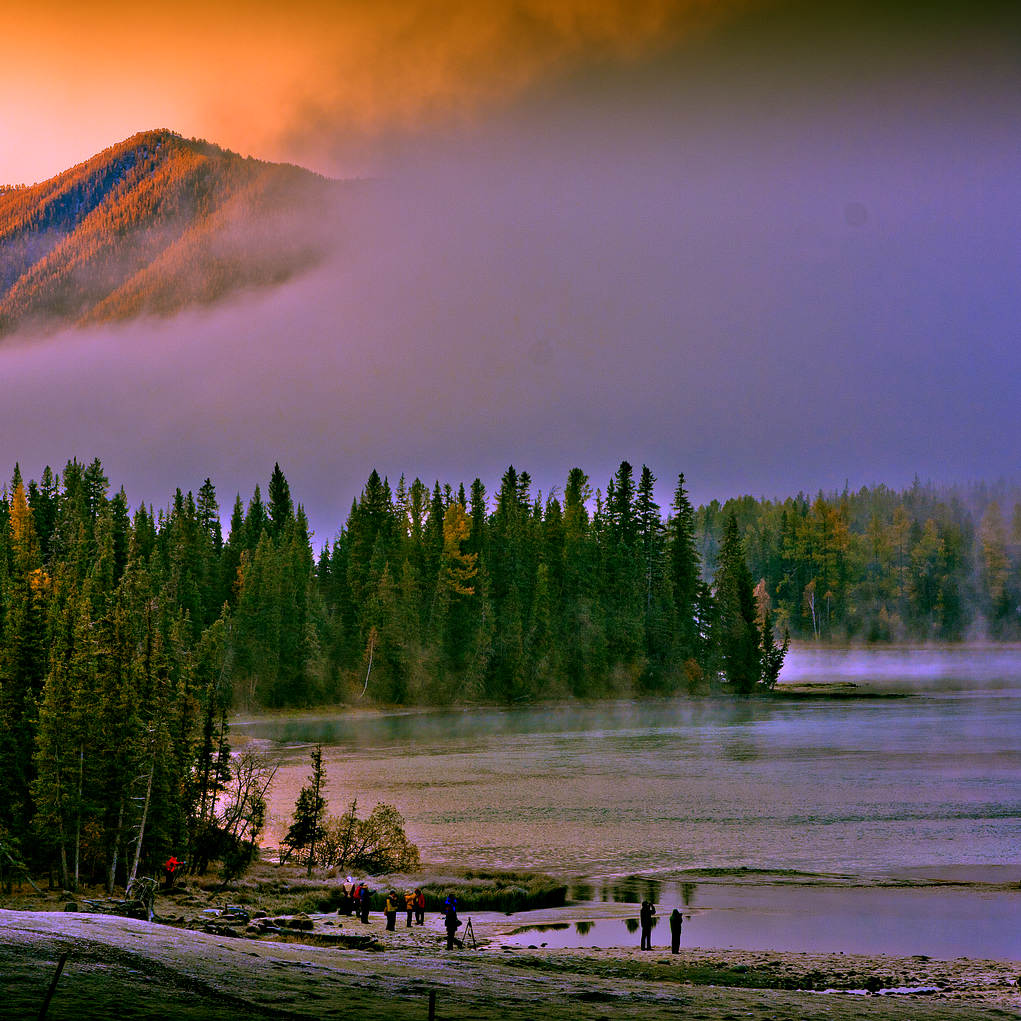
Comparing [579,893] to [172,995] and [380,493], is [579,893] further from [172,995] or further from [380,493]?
[380,493]

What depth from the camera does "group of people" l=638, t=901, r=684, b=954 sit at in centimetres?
3419

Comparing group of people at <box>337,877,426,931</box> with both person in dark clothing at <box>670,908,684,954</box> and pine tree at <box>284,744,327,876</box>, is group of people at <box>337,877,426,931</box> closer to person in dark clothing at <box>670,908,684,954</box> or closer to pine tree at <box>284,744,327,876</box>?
pine tree at <box>284,744,327,876</box>

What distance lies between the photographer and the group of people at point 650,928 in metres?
34.2

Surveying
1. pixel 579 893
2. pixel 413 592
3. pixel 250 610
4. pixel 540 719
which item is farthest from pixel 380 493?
pixel 579 893

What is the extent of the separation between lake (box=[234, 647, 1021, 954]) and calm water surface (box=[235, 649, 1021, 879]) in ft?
0.66

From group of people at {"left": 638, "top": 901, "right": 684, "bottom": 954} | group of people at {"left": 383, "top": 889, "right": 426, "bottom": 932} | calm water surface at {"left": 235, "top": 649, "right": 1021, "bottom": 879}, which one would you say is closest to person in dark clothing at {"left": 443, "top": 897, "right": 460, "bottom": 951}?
group of people at {"left": 383, "top": 889, "right": 426, "bottom": 932}

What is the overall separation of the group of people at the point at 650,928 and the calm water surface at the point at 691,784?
38.0 ft

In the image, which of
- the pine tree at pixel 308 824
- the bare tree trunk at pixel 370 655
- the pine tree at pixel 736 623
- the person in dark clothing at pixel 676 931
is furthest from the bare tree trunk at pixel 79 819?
the pine tree at pixel 736 623

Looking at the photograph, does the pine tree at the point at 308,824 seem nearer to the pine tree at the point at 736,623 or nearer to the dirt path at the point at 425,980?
the dirt path at the point at 425,980

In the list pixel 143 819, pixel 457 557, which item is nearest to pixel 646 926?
pixel 143 819

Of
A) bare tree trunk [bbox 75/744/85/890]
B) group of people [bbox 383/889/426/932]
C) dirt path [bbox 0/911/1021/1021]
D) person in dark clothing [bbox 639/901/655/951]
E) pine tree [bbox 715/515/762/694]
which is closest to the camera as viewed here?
dirt path [bbox 0/911/1021/1021]

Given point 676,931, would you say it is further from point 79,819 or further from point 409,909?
point 79,819

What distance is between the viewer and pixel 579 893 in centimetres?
4503

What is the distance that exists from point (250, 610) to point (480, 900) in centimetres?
11065
